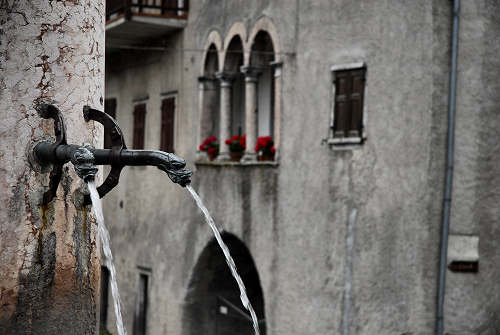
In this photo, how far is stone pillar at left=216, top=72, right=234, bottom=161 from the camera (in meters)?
13.0

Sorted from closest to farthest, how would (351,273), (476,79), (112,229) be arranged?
1. (476,79)
2. (351,273)
3. (112,229)

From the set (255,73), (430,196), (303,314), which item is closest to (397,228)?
(430,196)

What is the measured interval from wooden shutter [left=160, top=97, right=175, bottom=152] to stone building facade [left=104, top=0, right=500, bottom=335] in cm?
49

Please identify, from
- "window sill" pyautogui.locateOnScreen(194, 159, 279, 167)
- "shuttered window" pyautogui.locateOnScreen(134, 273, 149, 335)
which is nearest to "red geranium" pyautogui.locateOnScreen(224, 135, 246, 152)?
"window sill" pyautogui.locateOnScreen(194, 159, 279, 167)

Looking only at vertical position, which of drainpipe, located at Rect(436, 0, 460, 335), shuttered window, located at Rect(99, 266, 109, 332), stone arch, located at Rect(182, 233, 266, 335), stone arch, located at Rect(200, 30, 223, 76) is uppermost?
stone arch, located at Rect(200, 30, 223, 76)

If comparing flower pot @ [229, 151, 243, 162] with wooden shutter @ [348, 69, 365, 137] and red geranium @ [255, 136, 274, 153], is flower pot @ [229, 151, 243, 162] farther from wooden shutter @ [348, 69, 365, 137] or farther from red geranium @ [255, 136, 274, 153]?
wooden shutter @ [348, 69, 365, 137]

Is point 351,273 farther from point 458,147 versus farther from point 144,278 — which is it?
point 144,278

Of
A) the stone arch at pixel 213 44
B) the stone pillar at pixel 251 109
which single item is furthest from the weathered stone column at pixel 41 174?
the stone arch at pixel 213 44

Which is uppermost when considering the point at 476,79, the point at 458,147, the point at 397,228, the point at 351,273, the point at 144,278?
the point at 476,79

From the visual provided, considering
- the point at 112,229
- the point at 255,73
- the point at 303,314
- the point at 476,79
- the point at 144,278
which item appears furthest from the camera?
the point at 112,229

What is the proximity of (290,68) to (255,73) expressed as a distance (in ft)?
3.52

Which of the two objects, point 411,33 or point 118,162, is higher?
point 411,33

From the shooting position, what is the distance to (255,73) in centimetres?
1227

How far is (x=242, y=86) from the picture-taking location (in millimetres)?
13805
